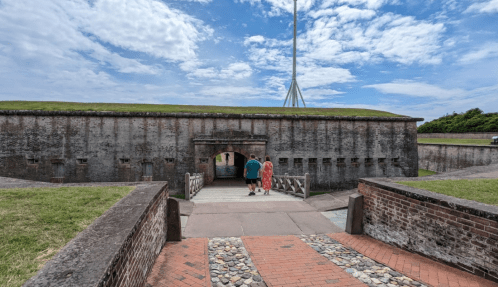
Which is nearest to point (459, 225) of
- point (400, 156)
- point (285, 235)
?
point (285, 235)

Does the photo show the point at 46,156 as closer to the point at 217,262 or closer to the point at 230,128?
the point at 230,128

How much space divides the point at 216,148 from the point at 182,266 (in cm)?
1005

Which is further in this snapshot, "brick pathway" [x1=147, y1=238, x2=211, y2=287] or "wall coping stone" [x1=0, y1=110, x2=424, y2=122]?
"wall coping stone" [x1=0, y1=110, x2=424, y2=122]

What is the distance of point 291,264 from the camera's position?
3.88 m

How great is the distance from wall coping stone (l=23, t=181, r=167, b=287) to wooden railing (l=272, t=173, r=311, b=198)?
257 inches

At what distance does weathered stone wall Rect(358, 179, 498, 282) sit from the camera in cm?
326

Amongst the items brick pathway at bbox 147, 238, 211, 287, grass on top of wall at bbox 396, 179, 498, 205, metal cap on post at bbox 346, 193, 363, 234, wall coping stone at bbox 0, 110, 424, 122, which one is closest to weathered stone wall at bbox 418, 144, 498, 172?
wall coping stone at bbox 0, 110, 424, 122

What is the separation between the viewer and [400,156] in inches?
609

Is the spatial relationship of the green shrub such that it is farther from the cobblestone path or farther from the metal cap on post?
the cobblestone path

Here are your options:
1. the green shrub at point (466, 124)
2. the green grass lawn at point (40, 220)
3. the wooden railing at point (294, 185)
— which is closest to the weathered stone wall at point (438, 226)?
the wooden railing at point (294, 185)

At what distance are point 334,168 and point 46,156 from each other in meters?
16.0

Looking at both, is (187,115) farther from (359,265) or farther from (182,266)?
(359,265)

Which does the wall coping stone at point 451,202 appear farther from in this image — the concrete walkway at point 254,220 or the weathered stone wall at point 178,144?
the weathered stone wall at point 178,144

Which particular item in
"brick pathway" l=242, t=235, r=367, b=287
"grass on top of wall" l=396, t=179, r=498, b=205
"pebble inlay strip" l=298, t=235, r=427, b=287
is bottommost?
"pebble inlay strip" l=298, t=235, r=427, b=287
